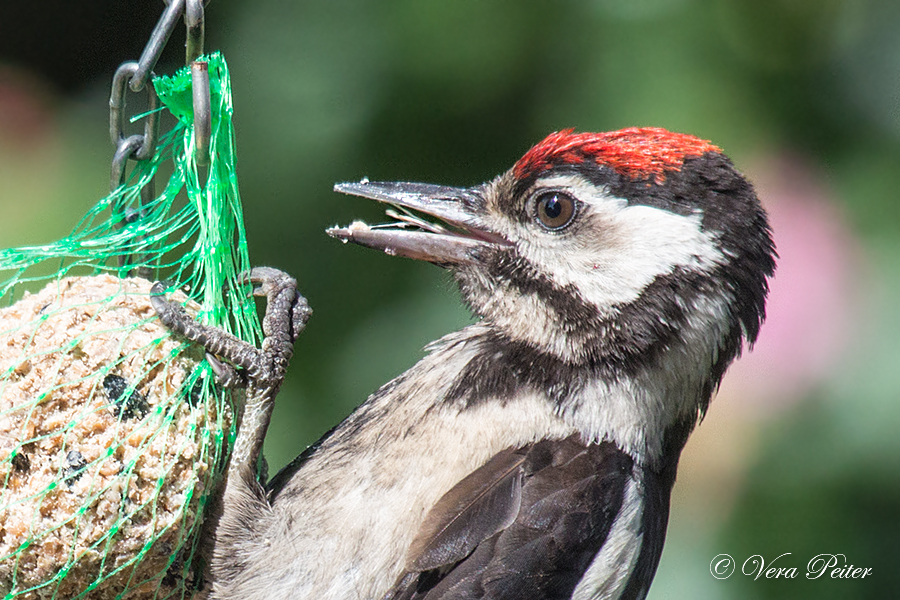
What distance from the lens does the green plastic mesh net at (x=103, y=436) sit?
175 cm

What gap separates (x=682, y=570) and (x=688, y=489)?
10.3 inches

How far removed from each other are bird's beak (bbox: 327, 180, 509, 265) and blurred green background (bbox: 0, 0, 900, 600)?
1216 mm

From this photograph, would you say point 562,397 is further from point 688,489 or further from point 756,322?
point 688,489

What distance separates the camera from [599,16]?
366cm

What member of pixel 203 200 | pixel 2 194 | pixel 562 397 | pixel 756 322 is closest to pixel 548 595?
pixel 562 397

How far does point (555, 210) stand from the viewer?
2.35 meters

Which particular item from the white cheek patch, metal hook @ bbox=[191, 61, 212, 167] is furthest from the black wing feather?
metal hook @ bbox=[191, 61, 212, 167]

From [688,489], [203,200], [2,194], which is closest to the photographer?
[203,200]

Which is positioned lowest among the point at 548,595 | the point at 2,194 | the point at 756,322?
the point at 548,595

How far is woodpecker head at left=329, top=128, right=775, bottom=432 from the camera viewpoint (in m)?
2.24

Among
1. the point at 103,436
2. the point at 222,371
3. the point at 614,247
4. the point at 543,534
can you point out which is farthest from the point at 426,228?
Answer: the point at 103,436

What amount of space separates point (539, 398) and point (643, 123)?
1.58 metres

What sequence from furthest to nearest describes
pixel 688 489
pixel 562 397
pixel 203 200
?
1. pixel 688 489
2. pixel 562 397
3. pixel 203 200

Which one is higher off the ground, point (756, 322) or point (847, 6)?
point (847, 6)
